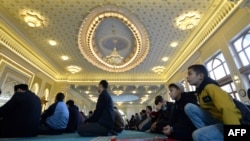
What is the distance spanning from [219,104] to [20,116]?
10.4ft

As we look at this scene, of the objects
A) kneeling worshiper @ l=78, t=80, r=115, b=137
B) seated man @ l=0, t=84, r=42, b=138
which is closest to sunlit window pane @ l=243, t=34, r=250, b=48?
kneeling worshiper @ l=78, t=80, r=115, b=137

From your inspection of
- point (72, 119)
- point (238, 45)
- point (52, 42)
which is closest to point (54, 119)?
point (72, 119)

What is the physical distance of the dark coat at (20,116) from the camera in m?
2.69

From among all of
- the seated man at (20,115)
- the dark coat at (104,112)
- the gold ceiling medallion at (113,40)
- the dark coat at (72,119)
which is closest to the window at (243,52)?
Result: the gold ceiling medallion at (113,40)

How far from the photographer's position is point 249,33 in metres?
4.72

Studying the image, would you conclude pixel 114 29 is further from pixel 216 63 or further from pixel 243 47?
pixel 243 47

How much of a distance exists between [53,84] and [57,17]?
6485 mm

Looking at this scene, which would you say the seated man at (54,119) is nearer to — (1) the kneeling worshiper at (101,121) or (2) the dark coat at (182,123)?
(1) the kneeling worshiper at (101,121)

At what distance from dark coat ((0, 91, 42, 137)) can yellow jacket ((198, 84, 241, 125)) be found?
9.80 feet

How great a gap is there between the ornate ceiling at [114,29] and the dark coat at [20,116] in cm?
368

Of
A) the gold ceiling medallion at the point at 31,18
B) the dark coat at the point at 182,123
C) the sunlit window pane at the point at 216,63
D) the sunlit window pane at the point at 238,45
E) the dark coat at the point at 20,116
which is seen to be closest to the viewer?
the dark coat at the point at 182,123

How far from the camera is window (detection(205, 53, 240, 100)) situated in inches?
222

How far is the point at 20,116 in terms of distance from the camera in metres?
2.80

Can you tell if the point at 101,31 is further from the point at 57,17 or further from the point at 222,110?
the point at 222,110
